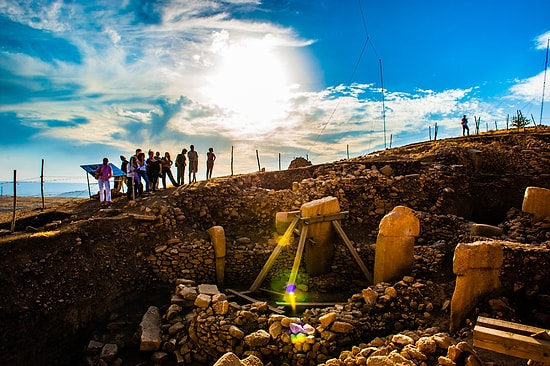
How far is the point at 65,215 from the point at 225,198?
19.9 feet

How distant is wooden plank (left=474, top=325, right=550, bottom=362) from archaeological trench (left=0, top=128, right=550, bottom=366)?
1.02 metres

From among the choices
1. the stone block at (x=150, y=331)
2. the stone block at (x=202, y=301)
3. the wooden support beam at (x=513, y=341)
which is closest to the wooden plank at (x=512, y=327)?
the wooden support beam at (x=513, y=341)

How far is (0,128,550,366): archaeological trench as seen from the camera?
274 inches

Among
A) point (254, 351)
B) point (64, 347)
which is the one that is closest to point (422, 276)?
point (254, 351)

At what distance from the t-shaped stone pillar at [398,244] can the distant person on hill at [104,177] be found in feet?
33.9

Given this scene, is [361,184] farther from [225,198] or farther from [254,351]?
[254,351]

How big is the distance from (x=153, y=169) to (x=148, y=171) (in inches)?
8.7

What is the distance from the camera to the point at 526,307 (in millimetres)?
6844

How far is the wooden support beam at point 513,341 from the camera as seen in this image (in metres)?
4.32

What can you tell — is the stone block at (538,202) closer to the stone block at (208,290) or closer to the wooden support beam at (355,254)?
the wooden support beam at (355,254)

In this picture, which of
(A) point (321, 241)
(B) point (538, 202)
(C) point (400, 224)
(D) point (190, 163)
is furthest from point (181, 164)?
(B) point (538, 202)

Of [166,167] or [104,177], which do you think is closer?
[104,177]

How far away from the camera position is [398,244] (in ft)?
30.7

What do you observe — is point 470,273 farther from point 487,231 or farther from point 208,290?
point 208,290
